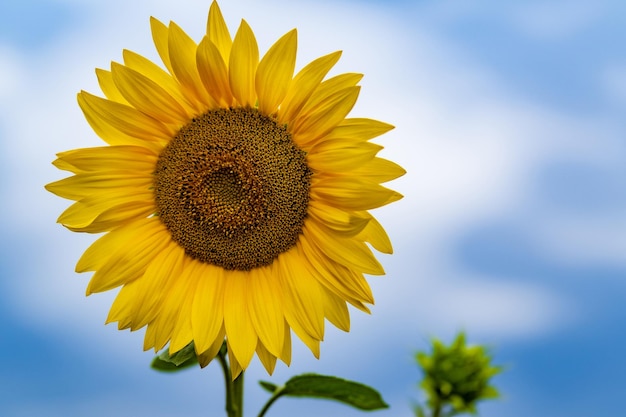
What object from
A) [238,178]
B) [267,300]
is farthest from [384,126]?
[267,300]

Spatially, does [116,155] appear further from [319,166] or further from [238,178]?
[319,166]

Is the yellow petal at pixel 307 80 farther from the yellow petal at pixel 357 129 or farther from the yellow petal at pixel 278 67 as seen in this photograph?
the yellow petal at pixel 357 129

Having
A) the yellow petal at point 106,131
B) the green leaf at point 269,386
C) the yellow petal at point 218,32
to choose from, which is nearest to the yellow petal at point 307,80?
the yellow petal at point 218,32

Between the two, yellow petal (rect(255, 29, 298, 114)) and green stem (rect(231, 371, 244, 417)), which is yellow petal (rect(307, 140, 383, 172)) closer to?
yellow petal (rect(255, 29, 298, 114))

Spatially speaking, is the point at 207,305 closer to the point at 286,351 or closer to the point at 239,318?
the point at 239,318

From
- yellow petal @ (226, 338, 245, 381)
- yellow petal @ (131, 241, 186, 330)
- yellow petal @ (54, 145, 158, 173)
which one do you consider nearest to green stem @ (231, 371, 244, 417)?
yellow petal @ (226, 338, 245, 381)

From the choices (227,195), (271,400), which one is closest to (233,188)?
(227,195)

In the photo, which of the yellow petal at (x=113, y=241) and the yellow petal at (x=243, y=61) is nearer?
the yellow petal at (x=243, y=61)
